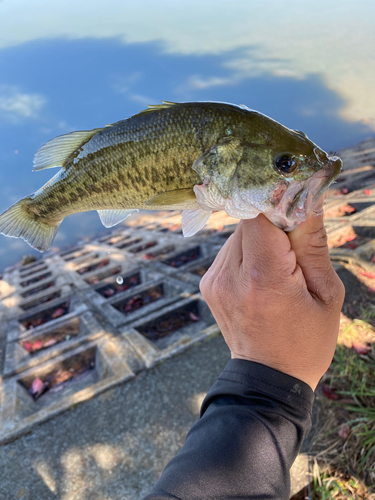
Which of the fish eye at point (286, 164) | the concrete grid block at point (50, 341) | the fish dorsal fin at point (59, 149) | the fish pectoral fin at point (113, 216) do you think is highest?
the fish dorsal fin at point (59, 149)

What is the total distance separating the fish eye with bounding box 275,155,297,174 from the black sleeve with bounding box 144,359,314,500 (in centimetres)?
86

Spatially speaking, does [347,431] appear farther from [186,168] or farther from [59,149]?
[59,149]

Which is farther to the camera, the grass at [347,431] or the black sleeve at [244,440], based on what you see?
the grass at [347,431]

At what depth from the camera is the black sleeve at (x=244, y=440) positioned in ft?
3.89

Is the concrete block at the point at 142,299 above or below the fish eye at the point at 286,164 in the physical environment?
below

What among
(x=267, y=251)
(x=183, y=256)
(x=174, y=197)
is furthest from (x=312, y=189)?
(x=183, y=256)

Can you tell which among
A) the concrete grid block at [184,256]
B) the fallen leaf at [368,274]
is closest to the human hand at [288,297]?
the fallen leaf at [368,274]

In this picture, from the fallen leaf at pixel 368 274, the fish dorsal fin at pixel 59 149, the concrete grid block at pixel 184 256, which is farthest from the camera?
the concrete grid block at pixel 184 256

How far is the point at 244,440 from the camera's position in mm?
1282

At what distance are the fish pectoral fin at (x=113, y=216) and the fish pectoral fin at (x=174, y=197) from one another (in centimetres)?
23

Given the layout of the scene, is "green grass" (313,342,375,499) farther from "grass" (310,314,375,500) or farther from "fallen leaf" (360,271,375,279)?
"fallen leaf" (360,271,375,279)

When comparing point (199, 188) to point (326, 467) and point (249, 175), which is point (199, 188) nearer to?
point (249, 175)

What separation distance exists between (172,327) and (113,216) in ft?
12.2

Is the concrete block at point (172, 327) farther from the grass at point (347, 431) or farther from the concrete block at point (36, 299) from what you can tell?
the concrete block at point (36, 299)
